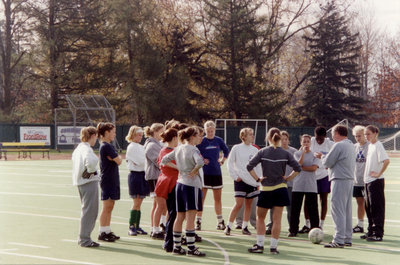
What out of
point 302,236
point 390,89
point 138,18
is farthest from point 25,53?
point 302,236

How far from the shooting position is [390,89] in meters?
69.8

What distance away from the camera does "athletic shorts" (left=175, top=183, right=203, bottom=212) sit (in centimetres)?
902

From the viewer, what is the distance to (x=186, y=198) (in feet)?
29.6

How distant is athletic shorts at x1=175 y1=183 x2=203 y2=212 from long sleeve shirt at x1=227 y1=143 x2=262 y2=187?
5.91 ft

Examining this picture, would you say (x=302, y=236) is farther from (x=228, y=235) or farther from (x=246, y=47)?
(x=246, y=47)

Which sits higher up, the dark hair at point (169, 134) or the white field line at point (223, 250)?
the dark hair at point (169, 134)

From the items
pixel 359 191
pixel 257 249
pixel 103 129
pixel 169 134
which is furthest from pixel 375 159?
pixel 103 129

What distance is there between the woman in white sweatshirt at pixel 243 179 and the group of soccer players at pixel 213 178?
17 mm

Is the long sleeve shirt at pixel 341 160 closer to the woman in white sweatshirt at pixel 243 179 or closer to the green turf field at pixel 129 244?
the green turf field at pixel 129 244

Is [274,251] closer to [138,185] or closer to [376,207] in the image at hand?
[376,207]

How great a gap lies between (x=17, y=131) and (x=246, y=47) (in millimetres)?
20302

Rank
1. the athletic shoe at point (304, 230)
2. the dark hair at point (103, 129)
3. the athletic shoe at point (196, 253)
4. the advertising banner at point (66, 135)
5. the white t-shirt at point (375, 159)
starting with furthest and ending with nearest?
the advertising banner at point (66, 135) → the athletic shoe at point (304, 230) → the white t-shirt at point (375, 159) → the dark hair at point (103, 129) → the athletic shoe at point (196, 253)

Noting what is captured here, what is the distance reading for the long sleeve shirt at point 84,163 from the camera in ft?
31.0

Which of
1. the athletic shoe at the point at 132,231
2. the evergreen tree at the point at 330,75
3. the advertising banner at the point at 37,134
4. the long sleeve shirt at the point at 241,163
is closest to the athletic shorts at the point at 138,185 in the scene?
the athletic shoe at the point at 132,231
